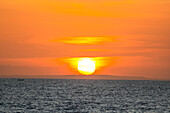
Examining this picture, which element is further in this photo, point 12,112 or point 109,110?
point 109,110

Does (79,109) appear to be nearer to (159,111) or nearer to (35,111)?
(35,111)

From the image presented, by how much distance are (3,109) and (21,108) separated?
451 centimetres

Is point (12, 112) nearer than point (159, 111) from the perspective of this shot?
Yes

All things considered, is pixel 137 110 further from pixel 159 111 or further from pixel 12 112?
pixel 12 112

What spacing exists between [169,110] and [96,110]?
17.5m

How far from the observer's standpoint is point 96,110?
7662 centimetres

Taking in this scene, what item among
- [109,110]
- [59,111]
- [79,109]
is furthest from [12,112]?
[109,110]

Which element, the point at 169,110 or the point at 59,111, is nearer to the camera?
the point at 59,111

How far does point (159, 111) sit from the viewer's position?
77.5 metres

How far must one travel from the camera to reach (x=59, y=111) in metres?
74.4

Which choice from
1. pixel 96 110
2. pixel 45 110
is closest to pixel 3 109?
pixel 45 110

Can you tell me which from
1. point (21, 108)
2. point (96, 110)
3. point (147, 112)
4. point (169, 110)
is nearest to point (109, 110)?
point (96, 110)

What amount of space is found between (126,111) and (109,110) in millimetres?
3939

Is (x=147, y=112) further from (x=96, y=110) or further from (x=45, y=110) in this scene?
(x=45, y=110)
